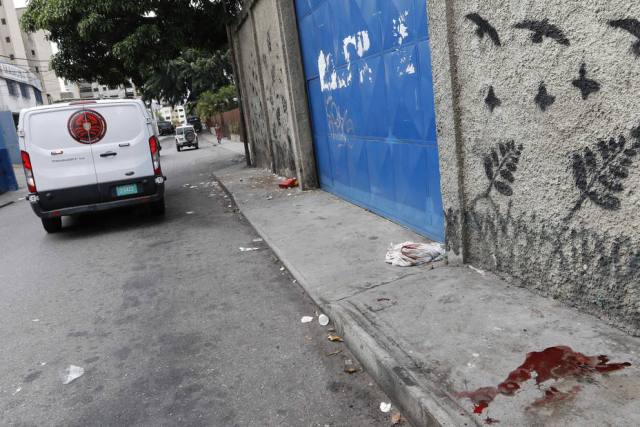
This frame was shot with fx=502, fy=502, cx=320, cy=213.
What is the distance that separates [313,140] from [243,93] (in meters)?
6.52

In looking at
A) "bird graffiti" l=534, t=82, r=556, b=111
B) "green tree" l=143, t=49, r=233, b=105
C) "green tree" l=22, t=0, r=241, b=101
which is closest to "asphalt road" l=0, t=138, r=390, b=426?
"bird graffiti" l=534, t=82, r=556, b=111

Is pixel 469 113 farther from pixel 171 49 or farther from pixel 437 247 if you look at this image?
pixel 171 49

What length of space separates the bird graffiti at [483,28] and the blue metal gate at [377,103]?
1071 mm

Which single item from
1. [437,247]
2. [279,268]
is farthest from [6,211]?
[437,247]

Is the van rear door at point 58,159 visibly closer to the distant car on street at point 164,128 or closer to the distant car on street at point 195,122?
the distant car on street at point 195,122

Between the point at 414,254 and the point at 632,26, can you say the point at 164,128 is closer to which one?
the point at 414,254

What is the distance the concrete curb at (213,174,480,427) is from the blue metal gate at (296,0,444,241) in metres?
1.84

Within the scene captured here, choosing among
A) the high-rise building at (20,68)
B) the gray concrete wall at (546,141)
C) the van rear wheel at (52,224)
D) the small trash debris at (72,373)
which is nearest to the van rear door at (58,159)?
the van rear wheel at (52,224)

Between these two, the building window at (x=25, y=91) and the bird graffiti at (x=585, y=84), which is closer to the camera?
the bird graffiti at (x=585, y=84)

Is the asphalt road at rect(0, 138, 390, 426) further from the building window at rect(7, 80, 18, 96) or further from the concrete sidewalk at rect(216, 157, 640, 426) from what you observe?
the building window at rect(7, 80, 18, 96)

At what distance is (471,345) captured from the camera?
2.99 meters

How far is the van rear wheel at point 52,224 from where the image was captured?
841 cm

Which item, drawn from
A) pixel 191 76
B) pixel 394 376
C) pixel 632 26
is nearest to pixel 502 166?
pixel 632 26

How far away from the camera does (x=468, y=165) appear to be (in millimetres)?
3984
